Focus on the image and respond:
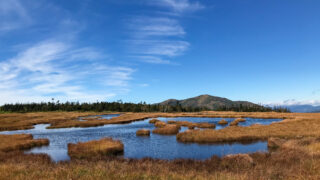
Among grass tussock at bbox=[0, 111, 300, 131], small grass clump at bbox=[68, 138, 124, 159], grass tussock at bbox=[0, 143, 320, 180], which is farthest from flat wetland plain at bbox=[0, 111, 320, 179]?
grass tussock at bbox=[0, 111, 300, 131]

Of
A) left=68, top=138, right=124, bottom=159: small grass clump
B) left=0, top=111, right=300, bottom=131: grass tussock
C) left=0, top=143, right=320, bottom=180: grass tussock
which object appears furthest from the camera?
left=0, top=111, right=300, bottom=131: grass tussock

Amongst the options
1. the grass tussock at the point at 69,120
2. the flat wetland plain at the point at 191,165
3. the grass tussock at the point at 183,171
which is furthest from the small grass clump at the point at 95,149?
the grass tussock at the point at 69,120

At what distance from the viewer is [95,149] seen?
29.3 m

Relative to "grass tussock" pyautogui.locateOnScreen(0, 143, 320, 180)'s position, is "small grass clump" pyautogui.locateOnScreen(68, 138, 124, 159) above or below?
below

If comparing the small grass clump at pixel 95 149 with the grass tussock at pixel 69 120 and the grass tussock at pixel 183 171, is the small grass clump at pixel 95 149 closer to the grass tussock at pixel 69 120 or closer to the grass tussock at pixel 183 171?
the grass tussock at pixel 183 171

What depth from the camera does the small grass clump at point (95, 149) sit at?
28138mm

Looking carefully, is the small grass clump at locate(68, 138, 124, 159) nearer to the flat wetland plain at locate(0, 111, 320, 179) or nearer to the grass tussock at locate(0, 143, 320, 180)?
the flat wetland plain at locate(0, 111, 320, 179)

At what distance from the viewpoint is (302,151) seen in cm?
2252

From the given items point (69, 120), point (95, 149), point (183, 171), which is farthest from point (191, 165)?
point (69, 120)

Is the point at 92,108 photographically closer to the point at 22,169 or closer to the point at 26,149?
the point at 26,149

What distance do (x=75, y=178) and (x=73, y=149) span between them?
19449 millimetres

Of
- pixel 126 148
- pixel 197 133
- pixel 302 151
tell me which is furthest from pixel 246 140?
pixel 126 148

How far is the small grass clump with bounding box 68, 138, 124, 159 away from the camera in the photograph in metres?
28.1

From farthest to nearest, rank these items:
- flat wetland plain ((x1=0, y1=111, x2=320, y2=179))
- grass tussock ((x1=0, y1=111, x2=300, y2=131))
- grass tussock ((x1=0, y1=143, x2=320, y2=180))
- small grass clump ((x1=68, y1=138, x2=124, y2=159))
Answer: grass tussock ((x1=0, y1=111, x2=300, y2=131)) < small grass clump ((x1=68, y1=138, x2=124, y2=159)) < flat wetland plain ((x1=0, y1=111, x2=320, y2=179)) < grass tussock ((x1=0, y1=143, x2=320, y2=180))
